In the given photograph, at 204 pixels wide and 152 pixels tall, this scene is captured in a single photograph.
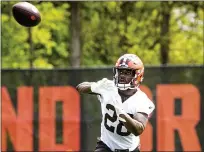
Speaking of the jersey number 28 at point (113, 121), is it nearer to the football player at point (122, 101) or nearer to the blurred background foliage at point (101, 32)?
the football player at point (122, 101)

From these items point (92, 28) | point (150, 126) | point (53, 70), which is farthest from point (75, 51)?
point (92, 28)

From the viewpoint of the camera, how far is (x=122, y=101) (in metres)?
5.80

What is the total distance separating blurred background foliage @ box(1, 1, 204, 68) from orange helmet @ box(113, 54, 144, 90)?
24.5 feet

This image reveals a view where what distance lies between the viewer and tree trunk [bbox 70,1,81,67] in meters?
11.9

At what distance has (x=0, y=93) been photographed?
9.78 metres

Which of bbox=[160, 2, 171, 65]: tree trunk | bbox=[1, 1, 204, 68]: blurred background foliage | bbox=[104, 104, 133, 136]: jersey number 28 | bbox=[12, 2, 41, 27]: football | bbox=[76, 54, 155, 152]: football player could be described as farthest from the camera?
bbox=[160, 2, 171, 65]: tree trunk

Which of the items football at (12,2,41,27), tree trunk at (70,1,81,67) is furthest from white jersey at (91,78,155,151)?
tree trunk at (70,1,81,67)

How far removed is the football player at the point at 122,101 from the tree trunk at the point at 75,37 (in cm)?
583

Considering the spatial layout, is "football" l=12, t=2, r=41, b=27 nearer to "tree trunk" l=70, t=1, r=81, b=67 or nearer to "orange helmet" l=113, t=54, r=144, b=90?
"orange helmet" l=113, t=54, r=144, b=90

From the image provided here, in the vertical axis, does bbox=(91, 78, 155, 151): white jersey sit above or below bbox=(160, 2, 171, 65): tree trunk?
below

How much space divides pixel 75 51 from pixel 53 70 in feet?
7.62

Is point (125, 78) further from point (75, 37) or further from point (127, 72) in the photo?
point (75, 37)

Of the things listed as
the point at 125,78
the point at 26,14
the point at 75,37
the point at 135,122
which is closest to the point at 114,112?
the point at 125,78

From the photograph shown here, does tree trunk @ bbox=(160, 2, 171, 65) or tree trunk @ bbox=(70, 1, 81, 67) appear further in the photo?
tree trunk @ bbox=(160, 2, 171, 65)
